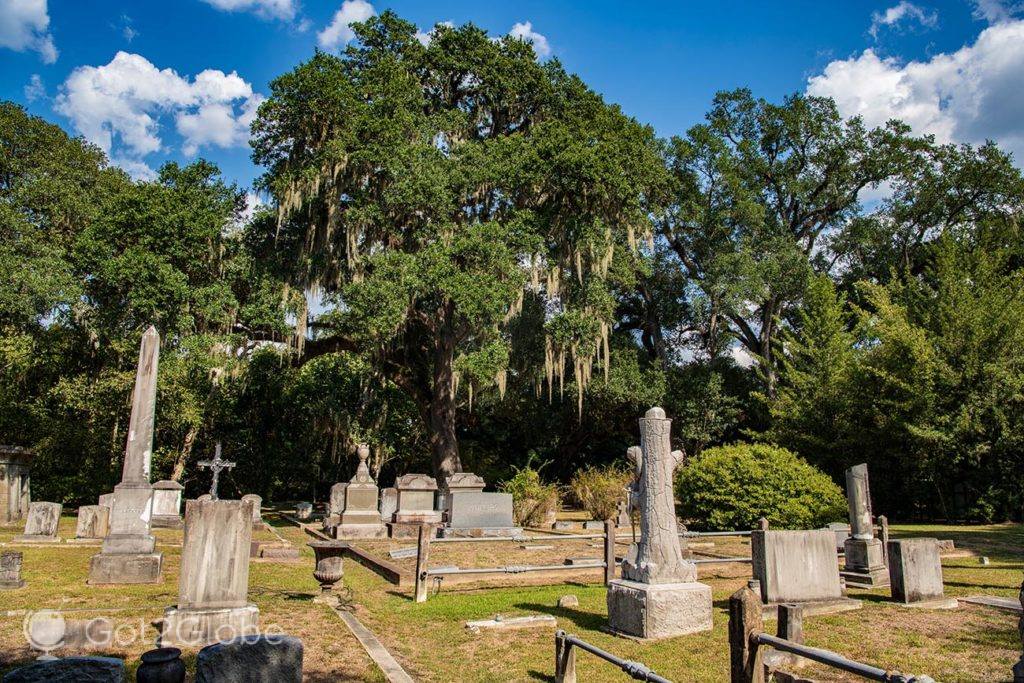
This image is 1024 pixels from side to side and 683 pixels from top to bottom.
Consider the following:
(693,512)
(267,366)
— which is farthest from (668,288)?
(267,366)

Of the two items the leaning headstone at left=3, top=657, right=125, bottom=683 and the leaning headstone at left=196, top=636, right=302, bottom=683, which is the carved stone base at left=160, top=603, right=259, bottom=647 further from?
the leaning headstone at left=3, top=657, right=125, bottom=683

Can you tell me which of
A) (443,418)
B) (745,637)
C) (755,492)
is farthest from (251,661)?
(443,418)

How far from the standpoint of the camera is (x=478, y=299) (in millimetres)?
18625

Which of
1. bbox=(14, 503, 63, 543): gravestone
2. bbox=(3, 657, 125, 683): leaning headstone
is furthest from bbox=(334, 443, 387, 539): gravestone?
bbox=(3, 657, 125, 683): leaning headstone

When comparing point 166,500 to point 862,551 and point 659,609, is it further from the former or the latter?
point 862,551

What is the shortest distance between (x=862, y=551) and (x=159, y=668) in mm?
10500

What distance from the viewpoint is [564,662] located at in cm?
537

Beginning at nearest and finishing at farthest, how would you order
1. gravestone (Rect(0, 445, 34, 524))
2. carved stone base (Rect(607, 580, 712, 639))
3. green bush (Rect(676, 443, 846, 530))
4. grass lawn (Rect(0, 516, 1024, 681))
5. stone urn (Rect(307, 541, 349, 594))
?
grass lawn (Rect(0, 516, 1024, 681))
carved stone base (Rect(607, 580, 712, 639))
stone urn (Rect(307, 541, 349, 594))
green bush (Rect(676, 443, 846, 530))
gravestone (Rect(0, 445, 34, 524))

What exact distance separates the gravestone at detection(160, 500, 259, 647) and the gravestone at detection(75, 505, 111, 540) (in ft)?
33.6

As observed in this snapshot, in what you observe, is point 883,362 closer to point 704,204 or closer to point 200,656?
point 704,204

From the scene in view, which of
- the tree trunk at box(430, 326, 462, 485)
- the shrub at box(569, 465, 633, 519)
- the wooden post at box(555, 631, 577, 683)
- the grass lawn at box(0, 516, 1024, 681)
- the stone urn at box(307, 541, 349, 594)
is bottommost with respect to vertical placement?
the grass lawn at box(0, 516, 1024, 681)

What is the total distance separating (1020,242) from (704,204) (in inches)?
507

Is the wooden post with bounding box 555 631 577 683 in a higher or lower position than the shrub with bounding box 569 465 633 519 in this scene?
lower

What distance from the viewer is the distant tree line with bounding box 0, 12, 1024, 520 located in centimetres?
1959
